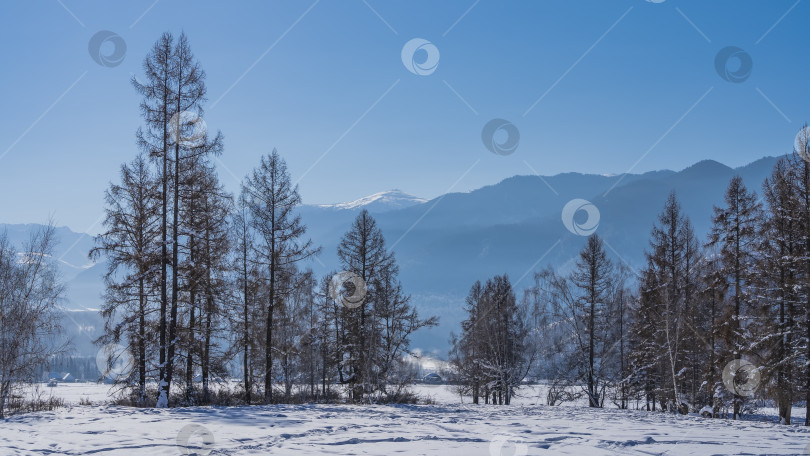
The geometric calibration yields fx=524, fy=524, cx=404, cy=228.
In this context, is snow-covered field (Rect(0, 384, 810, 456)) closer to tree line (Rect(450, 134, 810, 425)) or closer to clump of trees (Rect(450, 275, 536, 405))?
tree line (Rect(450, 134, 810, 425))

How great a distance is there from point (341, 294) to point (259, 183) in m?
10.2

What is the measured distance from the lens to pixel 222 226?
79.6 ft

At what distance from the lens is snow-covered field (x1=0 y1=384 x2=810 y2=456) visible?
9516 mm

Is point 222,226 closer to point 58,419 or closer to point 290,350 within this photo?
point 290,350

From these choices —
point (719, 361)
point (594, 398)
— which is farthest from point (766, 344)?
point (594, 398)

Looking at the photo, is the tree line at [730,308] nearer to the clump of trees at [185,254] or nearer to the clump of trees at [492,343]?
the clump of trees at [492,343]

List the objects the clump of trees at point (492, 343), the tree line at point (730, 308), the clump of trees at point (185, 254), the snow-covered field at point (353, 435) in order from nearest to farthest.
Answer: the snow-covered field at point (353, 435), the clump of trees at point (185, 254), the tree line at point (730, 308), the clump of trees at point (492, 343)

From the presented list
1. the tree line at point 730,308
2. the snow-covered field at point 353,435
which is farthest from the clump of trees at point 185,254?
the tree line at point 730,308

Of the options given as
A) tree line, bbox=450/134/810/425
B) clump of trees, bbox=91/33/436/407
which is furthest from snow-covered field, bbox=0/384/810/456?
tree line, bbox=450/134/810/425

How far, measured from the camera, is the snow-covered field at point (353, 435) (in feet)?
31.2

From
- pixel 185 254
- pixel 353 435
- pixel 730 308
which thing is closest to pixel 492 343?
pixel 730 308

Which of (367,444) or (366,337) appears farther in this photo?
(366,337)

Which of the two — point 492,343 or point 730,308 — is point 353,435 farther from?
point 492,343

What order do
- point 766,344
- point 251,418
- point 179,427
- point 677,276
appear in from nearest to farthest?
point 179,427 → point 251,418 → point 766,344 → point 677,276
